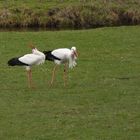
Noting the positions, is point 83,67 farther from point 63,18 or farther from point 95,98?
point 63,18

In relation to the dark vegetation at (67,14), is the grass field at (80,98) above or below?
above

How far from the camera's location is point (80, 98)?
52.6 ft

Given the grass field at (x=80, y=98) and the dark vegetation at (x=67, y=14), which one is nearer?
the grass field at (x=80, y=98)

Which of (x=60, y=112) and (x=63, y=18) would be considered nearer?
(x=60, y=112)

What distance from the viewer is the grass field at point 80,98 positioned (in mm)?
12719

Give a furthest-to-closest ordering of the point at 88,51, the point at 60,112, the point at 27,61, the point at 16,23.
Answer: the point at 16,23 < the point at 88,51 < the point at 27,61 < the point at 60,112

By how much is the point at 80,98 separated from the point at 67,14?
25482 mm

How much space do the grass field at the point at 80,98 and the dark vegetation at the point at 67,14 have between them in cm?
1345

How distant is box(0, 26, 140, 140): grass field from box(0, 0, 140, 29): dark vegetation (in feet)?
44.1

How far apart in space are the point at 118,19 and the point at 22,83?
24.3 metres

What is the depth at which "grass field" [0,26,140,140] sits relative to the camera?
41.7 ft

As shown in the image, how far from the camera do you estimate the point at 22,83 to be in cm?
1838

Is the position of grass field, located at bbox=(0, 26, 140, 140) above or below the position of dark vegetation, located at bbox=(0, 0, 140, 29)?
above

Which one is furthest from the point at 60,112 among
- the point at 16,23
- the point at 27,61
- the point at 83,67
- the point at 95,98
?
the point at 16,23
